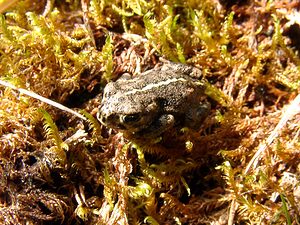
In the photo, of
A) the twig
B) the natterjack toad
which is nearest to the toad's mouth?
the natterjack toad

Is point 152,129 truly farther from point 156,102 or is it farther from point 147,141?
point 156,102

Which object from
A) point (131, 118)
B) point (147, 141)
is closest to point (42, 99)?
point (131, 118)

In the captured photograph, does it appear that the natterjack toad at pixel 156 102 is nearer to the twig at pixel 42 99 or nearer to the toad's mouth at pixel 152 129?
the toad's mouth at pixel 152 129

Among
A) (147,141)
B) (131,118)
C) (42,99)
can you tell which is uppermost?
(42,99)

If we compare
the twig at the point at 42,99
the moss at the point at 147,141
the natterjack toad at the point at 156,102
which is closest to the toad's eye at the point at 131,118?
the natterjack toad at the point at 156,102

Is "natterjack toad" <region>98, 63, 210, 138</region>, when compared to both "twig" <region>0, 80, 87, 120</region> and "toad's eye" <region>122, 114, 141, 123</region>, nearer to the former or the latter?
"toad's eye" <region>122, 114, 141, 123</region>

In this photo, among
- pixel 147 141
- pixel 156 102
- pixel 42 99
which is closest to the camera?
pixel 42 99
